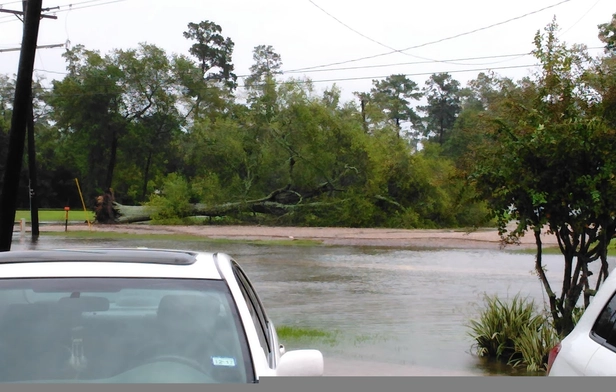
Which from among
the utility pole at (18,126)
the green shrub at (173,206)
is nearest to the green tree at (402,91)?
the green shrub at (173,206)

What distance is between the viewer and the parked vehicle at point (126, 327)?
146 inches

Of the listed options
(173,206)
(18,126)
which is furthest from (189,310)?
(173,206)

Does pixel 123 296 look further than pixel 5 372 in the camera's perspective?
Yes

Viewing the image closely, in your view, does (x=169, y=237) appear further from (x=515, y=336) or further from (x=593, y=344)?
(x=593, y=344)

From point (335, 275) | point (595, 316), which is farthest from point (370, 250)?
point (595, 316)

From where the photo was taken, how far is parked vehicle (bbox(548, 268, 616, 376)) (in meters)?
4.26

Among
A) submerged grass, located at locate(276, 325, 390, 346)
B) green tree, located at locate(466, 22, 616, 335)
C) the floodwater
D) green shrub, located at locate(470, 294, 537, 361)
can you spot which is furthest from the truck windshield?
submerged grass, located at locate(276, 325, 390, 346)

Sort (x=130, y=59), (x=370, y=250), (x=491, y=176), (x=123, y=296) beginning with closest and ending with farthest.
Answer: (x=123, y=296) < (x=491, y=176) < (x=370, y=250) < (x=130, y=59)

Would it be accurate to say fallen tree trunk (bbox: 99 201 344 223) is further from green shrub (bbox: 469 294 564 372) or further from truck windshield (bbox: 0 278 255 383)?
truck windshield (bbox: 0 278 255 383)

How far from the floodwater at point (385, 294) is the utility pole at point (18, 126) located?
4666mm

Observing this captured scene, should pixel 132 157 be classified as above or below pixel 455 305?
above

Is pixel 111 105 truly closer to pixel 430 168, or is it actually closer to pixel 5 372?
pixel 430 168

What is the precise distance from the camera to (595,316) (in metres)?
4.71

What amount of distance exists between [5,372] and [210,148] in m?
39.8
